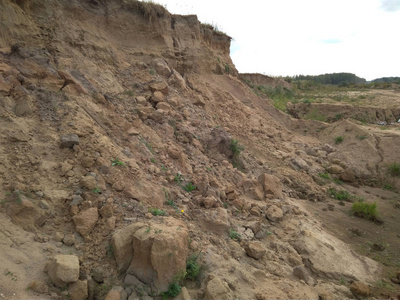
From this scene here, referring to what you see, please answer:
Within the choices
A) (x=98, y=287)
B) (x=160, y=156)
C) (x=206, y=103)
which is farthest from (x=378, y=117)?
(x=98, y=287)

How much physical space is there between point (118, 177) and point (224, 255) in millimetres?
1964

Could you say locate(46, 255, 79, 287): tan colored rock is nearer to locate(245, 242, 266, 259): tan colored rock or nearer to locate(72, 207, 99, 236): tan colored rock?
locate(72, 207, 99, 236): tan colored rock

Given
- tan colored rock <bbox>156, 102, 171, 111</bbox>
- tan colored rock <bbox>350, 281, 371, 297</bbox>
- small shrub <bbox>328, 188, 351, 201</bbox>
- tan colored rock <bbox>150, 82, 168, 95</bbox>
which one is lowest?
tan colored rock <bbox>350, 281, 371, 297</bbox>

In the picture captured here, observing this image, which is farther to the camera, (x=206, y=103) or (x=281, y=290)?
(x=206, y=103)

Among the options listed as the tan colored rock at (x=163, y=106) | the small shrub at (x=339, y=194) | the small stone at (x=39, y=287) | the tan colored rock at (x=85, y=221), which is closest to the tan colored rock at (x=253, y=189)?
the tan colored rock at (x=163, y=106)

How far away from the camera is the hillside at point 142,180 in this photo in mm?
3004

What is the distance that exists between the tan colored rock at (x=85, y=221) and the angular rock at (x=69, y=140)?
123 cm

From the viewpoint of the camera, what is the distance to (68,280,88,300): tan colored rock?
2.60 meters

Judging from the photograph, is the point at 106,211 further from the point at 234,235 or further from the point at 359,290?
the point at 359,290

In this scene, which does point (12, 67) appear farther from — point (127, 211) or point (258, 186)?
point (258, 186)

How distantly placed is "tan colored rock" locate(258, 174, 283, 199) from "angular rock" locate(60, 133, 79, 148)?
4.22 metres

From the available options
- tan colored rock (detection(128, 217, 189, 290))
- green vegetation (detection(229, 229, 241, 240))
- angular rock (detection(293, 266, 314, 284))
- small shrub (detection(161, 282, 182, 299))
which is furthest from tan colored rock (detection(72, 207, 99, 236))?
angular rock (detection(293, 266, 314, 284))

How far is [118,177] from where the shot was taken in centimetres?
402

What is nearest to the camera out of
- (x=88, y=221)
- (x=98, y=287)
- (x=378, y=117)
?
(x=98, y=287)
